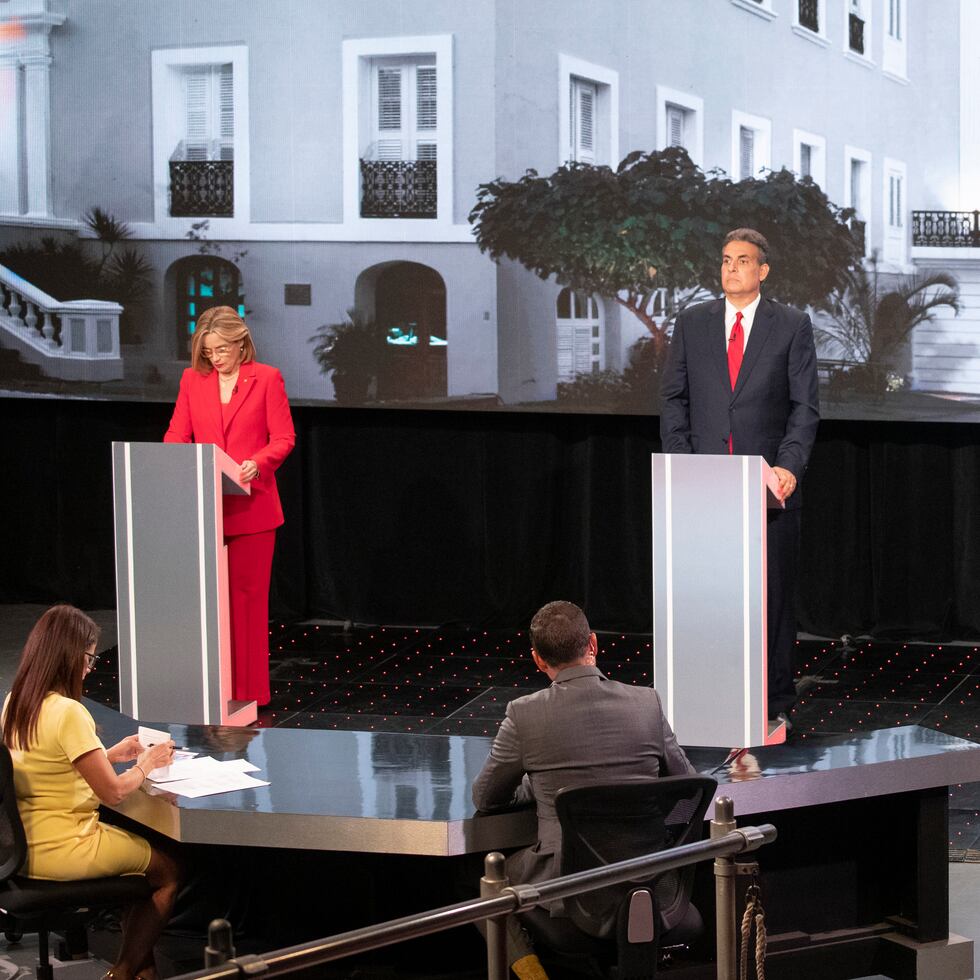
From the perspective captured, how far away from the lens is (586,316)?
24.0 feet

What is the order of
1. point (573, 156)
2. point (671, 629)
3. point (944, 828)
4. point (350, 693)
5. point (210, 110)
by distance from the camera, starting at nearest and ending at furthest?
point (944, 828) < point (671, 629) < point (350, 693) < point (573, 156) < point (210, 110)

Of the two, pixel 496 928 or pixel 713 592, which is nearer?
pixel 496 928

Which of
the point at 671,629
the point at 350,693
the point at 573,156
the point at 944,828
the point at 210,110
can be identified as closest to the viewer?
the point at 944,828

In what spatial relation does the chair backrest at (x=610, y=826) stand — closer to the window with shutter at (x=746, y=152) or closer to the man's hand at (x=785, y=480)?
the man's hand at (x=785, y=480)

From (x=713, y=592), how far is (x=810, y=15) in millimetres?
3526

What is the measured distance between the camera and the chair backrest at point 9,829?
355 centimetres

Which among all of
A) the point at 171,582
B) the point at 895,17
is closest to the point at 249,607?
the point at 171,582

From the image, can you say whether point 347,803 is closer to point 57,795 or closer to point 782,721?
point 57,795

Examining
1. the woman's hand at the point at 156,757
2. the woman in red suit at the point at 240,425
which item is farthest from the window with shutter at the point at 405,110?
the woman's hand at the point at 156,757

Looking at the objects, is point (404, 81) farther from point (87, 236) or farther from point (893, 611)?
point (893, 611)

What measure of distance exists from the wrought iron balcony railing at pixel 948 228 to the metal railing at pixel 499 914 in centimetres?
423

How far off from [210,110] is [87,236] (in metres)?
0.88

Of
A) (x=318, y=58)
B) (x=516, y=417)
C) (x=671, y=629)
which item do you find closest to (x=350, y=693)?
→ (x=516, y=417)

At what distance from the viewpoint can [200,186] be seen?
7.93 metres
